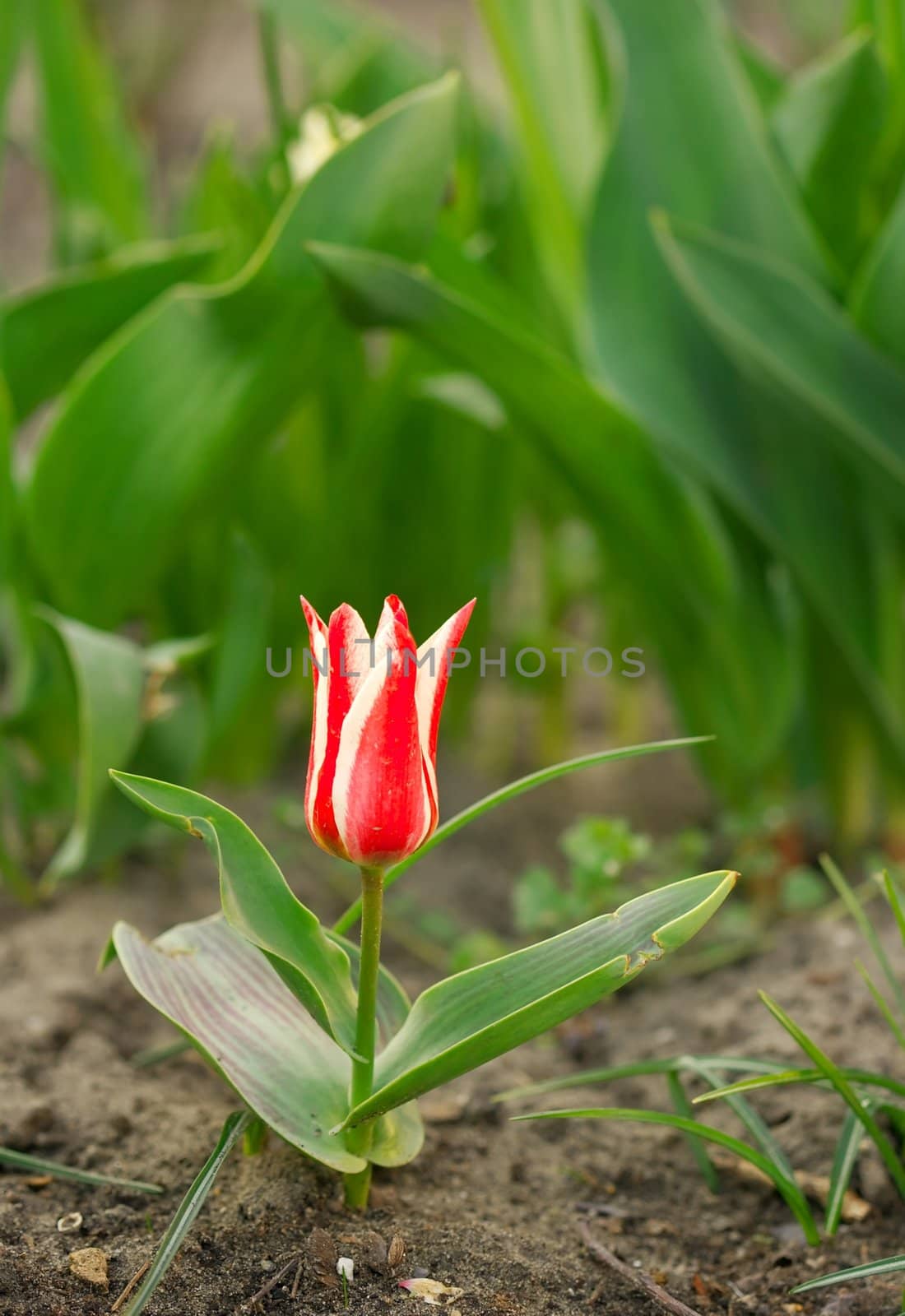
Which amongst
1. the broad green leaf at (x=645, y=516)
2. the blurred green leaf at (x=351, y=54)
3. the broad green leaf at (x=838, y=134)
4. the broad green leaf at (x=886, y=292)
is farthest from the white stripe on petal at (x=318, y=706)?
the blurred green leaf at (x=351, y=54)

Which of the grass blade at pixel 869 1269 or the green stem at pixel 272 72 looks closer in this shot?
the grass blade at pixel 869 1269

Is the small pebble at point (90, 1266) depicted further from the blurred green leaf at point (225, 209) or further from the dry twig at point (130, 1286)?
the blurred green leaf at point (225, 209)

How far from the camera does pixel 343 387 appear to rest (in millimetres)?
1579

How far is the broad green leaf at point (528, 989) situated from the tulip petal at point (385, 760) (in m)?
0.11

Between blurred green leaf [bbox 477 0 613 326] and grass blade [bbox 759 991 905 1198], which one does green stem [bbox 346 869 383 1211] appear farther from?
blurred green leaf [bbox 477 0 613 326]

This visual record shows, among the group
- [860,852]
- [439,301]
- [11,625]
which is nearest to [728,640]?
[860,852]

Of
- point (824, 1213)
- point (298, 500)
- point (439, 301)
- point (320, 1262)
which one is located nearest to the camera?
point (320, 1262)

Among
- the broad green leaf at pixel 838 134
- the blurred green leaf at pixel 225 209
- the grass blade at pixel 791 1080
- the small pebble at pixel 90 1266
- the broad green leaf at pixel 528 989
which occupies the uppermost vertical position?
the blurred green leaf at pixel 225 209

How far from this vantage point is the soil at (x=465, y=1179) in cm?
72

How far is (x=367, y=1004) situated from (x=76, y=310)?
87 cm

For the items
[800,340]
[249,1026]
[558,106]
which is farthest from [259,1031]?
[558,106]

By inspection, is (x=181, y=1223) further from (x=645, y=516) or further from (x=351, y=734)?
(x=645, y=516)

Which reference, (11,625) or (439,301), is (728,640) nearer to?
(439,301)

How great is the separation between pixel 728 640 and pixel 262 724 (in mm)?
634
